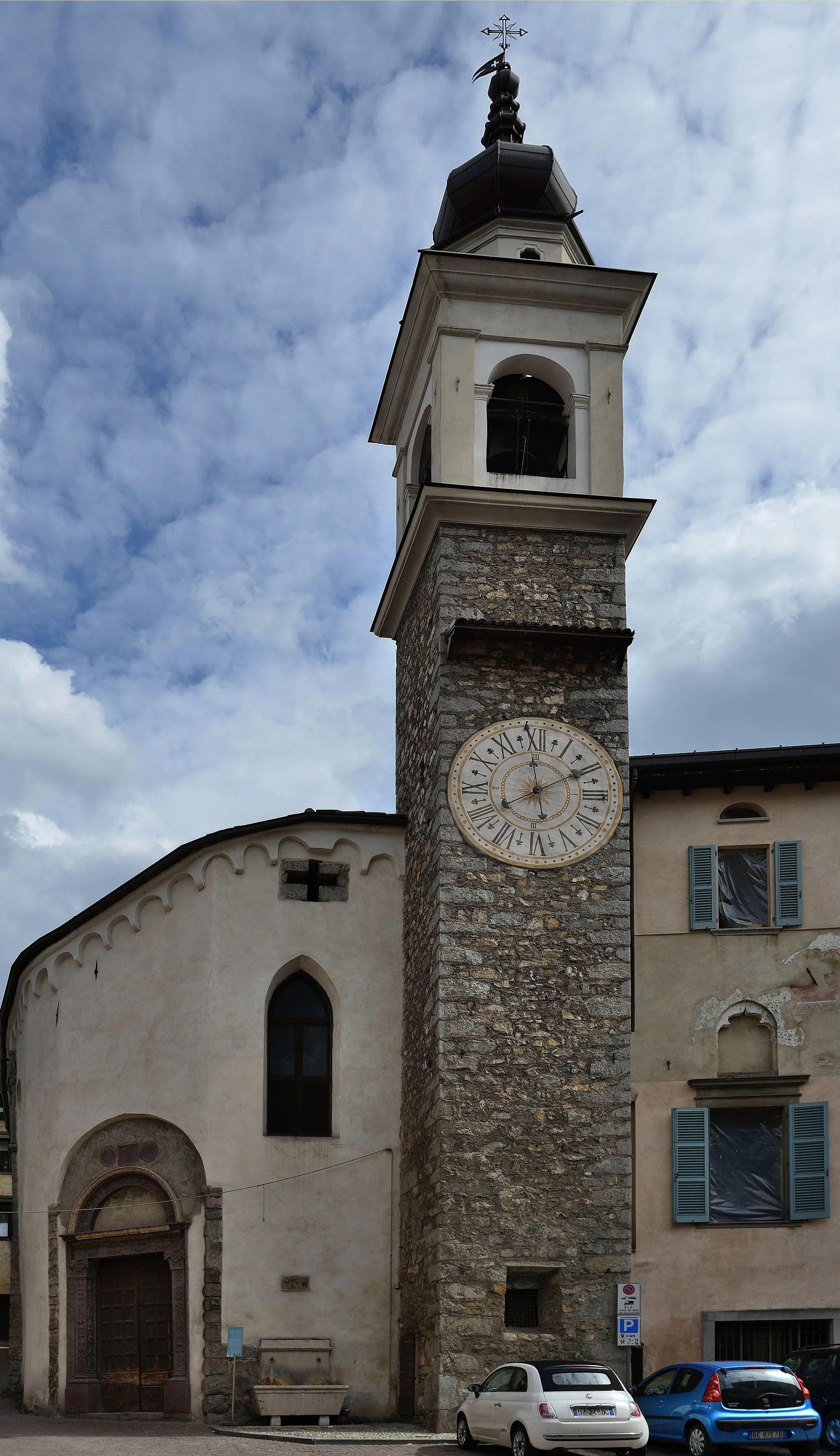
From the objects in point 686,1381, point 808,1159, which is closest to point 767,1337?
point 808,1159

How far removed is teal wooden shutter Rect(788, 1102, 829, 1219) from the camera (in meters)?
20.3

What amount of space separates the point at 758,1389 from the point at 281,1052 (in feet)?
24.7

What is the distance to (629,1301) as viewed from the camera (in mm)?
18109

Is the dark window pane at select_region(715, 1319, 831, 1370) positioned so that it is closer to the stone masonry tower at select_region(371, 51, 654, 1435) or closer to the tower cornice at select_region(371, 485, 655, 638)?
the stone masonry tower at select_region(371, 51, 654, 1435)

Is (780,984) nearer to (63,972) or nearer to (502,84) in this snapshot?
(63,972)

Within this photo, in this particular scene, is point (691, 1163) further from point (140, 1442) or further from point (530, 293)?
point (530, 293)

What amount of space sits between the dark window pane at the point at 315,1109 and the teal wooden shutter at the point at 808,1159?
18.5 ft

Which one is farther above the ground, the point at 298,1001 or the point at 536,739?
the point at 536,739

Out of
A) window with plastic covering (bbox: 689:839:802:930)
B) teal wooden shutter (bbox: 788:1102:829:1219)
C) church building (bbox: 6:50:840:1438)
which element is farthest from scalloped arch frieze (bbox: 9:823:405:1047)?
teal wooden shutter (bbox: 788:1102:829:1219)

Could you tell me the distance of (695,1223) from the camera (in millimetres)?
20281

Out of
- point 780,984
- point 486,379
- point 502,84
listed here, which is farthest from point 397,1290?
point 502,84

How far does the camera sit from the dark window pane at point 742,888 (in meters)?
21.6

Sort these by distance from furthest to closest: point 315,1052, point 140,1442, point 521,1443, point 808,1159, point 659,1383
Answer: point 315,1052 → point 808,1159 → point 659,1383 → point 140,1442 → point 521,1443

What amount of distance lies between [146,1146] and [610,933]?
20.6ft
